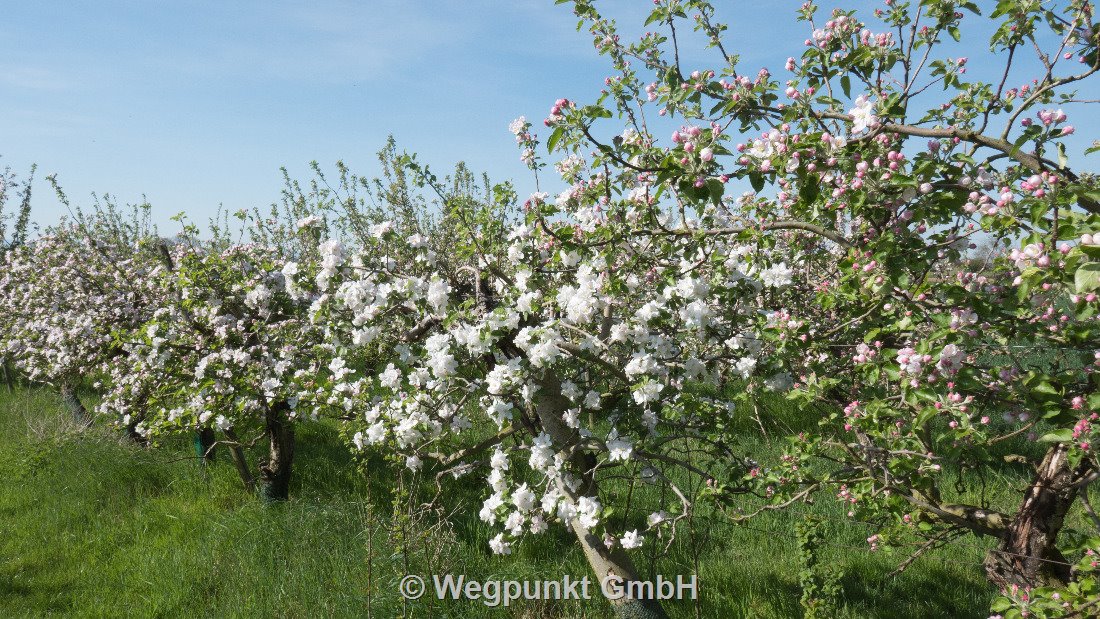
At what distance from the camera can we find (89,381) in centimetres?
1129

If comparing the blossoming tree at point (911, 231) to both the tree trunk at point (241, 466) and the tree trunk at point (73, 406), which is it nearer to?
the tree trunk at point (241, 466)

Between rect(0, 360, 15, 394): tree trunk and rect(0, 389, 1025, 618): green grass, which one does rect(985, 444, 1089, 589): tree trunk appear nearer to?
rect(0, 389, 1025, 618): green grass

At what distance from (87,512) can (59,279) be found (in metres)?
2.70

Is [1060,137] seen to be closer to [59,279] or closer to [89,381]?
[59,279]

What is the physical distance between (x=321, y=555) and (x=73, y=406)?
5.77 m

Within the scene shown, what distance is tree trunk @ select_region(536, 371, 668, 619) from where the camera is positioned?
12.9 feet

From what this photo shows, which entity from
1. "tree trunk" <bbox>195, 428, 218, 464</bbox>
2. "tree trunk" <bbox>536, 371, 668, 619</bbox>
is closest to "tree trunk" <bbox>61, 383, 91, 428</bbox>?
"tree trunk" <bbox>195, 428, 218, 464</bbox>

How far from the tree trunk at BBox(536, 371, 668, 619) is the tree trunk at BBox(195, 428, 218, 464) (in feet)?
14.2

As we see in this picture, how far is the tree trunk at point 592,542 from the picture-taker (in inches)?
155

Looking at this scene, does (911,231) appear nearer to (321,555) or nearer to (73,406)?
(321,555)

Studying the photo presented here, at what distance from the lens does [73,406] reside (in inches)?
340

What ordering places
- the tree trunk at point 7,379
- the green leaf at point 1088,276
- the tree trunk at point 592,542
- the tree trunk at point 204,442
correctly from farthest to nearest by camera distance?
1. the tree trunk at point 7,379
2. the tree trunk at point 204,442
3. the tree trunk at point 592,542
4. the green leaf at point 1088,276

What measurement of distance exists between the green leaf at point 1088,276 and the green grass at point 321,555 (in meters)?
2.53

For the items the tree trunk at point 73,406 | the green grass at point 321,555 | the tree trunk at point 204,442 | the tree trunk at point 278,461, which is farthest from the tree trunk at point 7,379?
the tree trunk at point 278,461
